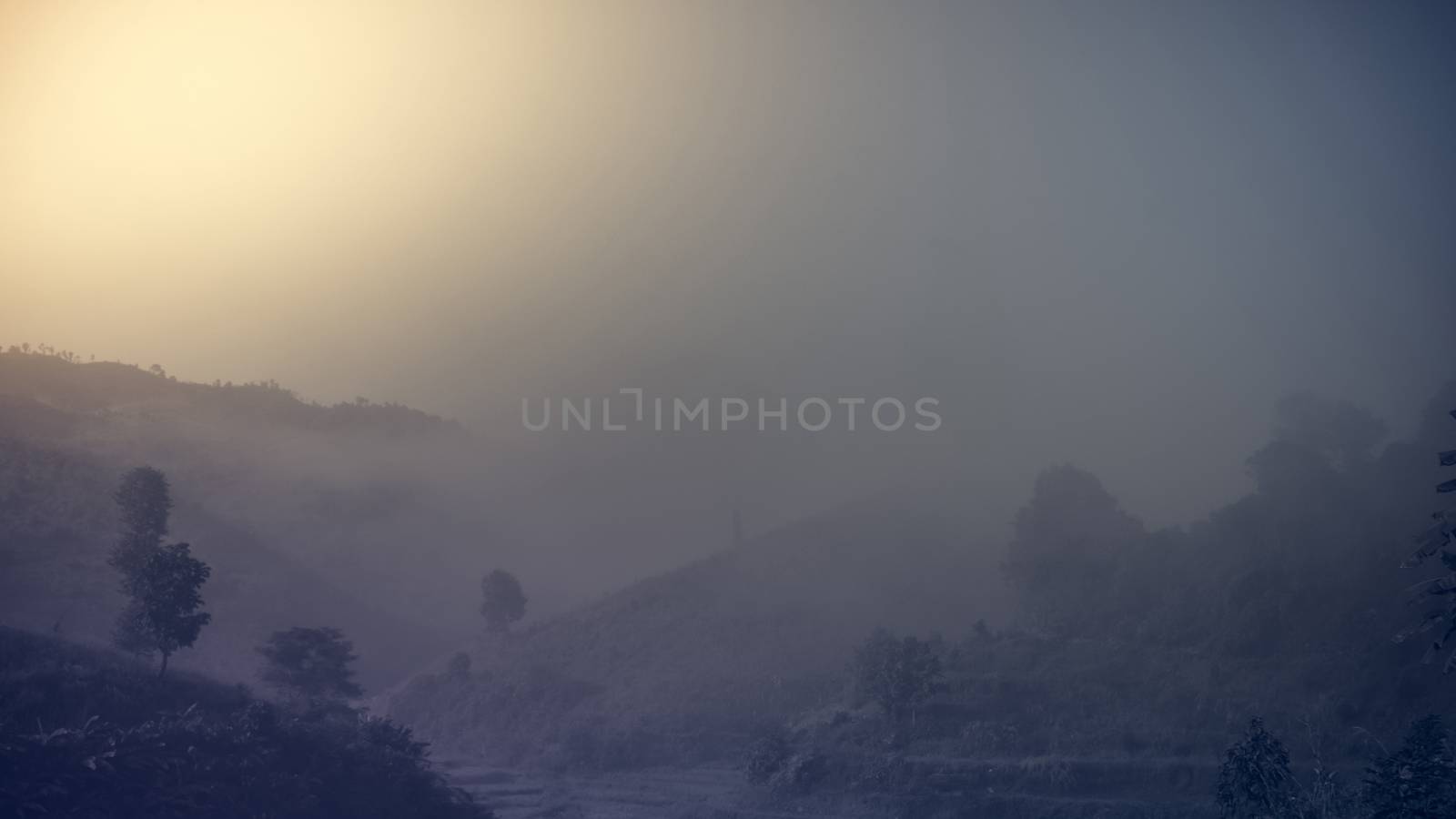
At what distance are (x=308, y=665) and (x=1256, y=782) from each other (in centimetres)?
4578

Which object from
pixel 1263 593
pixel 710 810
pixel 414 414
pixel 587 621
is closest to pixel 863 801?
pixel 710 810

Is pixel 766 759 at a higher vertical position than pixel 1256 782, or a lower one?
lower

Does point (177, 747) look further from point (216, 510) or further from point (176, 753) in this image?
point (216, 510)

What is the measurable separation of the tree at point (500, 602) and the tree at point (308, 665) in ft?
74.6

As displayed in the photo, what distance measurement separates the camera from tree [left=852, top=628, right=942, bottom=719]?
44.3 meters

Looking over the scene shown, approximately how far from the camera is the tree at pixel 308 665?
4850 cm

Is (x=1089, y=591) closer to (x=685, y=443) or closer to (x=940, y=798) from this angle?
(x=940, y=798)

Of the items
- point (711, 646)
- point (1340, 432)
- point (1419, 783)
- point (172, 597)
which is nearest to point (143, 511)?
point (172, 597)

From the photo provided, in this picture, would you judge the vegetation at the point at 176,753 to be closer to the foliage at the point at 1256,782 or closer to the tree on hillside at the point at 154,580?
the tree on hillside at the point at 154,580

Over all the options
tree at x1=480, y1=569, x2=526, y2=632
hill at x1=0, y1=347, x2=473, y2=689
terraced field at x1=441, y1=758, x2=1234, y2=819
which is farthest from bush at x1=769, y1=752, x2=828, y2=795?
hill at x1=0, y1=347, x2=473, y2=689

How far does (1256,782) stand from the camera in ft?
79.5

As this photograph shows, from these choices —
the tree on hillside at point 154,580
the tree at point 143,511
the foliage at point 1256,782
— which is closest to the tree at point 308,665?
the tree on hillside at point 154,580

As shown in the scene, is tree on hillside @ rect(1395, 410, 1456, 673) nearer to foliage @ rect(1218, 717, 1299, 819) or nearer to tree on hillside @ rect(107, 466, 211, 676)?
foliage @ rect(1218, 717, 1299, 819)

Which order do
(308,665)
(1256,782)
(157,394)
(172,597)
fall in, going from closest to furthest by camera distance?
(1256,782) < (172,597) < (308,665) < (157,394)
